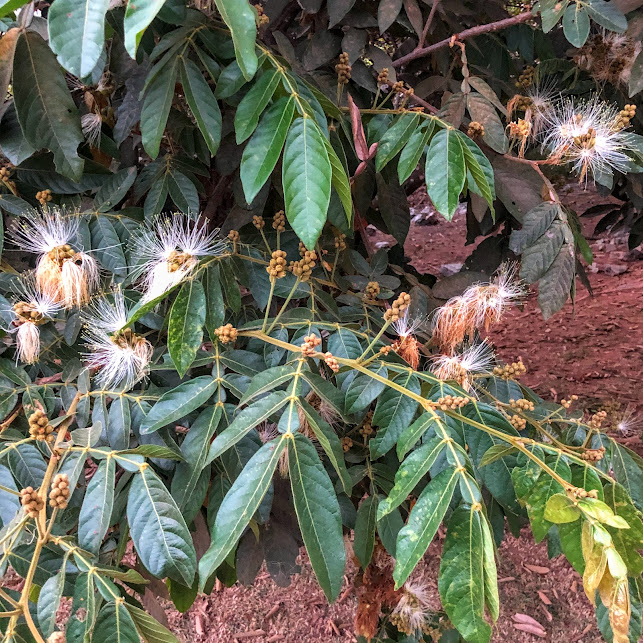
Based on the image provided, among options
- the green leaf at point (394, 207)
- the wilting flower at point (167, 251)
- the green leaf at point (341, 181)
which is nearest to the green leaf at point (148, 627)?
the wilting flower at point (167, 251)

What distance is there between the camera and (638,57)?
122cm

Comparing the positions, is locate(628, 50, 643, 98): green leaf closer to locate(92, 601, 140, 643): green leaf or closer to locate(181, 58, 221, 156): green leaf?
locate(181, 58, 221, 156): green leaf

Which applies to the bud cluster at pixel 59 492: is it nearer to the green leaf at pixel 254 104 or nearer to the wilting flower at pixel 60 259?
the wilting flower at pixel 60 259

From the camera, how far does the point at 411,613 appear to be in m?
1.57

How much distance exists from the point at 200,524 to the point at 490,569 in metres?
0.68

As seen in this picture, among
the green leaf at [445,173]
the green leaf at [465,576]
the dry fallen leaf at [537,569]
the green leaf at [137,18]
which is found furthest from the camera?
the dry fallen leaf at [537,569]

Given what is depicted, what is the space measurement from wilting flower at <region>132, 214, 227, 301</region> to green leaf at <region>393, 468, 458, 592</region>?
53 centimetres

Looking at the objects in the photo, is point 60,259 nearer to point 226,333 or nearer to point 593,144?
point 226,333

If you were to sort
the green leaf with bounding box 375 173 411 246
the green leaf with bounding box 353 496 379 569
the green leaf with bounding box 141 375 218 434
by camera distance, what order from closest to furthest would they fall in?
the green leaf with bounding box 141 375 218 434
the green leaf with bounding box 353 496 379 569
the green leaf with bounding box 375 173 411 246

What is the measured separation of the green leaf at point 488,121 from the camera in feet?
3.93

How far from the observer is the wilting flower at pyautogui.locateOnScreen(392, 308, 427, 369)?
1123 mm

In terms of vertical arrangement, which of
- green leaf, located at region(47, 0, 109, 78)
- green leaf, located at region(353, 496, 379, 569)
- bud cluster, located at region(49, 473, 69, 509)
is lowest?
green leaf, located at region(353, 496, 379, 569)

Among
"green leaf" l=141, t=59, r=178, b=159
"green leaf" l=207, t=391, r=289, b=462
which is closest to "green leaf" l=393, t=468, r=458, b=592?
"green leaf" l=207, t=391, r=289, b=462

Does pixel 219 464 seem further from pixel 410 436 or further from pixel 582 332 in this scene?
pixel 582 332
